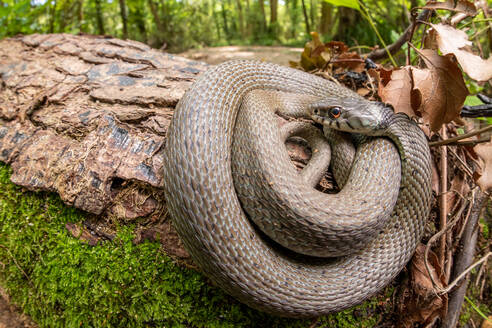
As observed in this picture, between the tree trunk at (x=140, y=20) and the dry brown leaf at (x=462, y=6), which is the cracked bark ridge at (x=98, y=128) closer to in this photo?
the dry brown leaf at (x=462, y=6)

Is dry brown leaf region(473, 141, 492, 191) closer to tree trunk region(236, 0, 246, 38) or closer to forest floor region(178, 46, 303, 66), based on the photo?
forest floor region(178, 46, 303, 66)

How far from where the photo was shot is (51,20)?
21.8 feet

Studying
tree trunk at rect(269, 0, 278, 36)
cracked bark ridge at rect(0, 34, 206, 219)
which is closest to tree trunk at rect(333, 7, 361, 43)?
cracked bark ridge at rect(0, 34, 206, 219)

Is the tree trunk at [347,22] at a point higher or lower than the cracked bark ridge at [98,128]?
higher

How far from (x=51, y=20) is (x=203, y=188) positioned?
730 cm

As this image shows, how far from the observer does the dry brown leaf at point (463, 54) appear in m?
1.92

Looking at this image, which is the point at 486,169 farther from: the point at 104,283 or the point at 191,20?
the point at 191,20

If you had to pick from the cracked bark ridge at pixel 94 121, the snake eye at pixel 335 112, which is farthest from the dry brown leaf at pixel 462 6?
the cracked bark ridge at pixel 94 121

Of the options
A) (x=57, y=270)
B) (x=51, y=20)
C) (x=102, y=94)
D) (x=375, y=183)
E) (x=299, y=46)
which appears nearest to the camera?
(x=375, y=183)

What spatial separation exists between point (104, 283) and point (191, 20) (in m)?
15.5

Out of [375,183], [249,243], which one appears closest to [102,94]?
[249,243]

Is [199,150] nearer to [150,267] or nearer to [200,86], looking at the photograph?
[200,86]

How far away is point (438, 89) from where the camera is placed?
218cm

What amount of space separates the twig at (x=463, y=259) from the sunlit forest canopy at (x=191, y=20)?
2952mm
